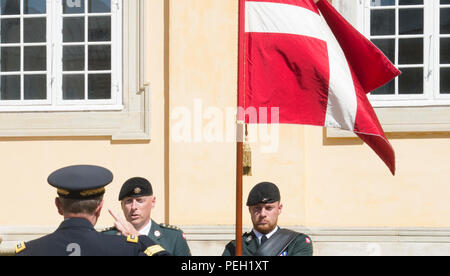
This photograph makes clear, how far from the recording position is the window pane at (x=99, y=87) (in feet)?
28.1

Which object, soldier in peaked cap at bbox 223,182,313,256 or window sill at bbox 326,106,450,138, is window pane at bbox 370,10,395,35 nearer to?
window sill at bbox 326,106,450,138

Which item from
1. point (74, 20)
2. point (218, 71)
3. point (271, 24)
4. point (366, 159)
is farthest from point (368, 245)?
point (74, 20)

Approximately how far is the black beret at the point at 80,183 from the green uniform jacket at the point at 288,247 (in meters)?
1.87

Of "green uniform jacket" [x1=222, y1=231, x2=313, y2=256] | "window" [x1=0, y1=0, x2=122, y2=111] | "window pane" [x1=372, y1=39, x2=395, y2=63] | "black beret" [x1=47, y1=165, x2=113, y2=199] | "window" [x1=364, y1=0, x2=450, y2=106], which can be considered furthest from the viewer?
"window" [x1=0, y1=0, x2=122, y2=111]

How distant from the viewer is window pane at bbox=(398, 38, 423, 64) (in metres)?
8.30

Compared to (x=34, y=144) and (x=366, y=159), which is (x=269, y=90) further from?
(x=34, y=144)

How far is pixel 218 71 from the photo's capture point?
8.05m

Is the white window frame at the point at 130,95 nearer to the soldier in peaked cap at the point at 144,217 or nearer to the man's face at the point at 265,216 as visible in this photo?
the soldier in peaked cap at the point at 144,217

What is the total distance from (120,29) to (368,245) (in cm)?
365

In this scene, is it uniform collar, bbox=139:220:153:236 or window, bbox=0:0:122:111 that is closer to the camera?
uniform collar, bbox=139:220:153:236

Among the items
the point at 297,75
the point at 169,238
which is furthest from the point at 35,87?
the point at 297,75

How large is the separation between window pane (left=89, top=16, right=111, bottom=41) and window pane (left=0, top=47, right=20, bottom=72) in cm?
91

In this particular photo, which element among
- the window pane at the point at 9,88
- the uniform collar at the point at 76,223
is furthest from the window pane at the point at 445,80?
the uniform collar at the point at 76,223

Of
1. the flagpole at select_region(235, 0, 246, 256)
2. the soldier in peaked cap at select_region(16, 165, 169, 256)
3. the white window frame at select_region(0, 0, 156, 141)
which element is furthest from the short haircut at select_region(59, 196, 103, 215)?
the white window frame at select_region(0, 0, 156, 141)
